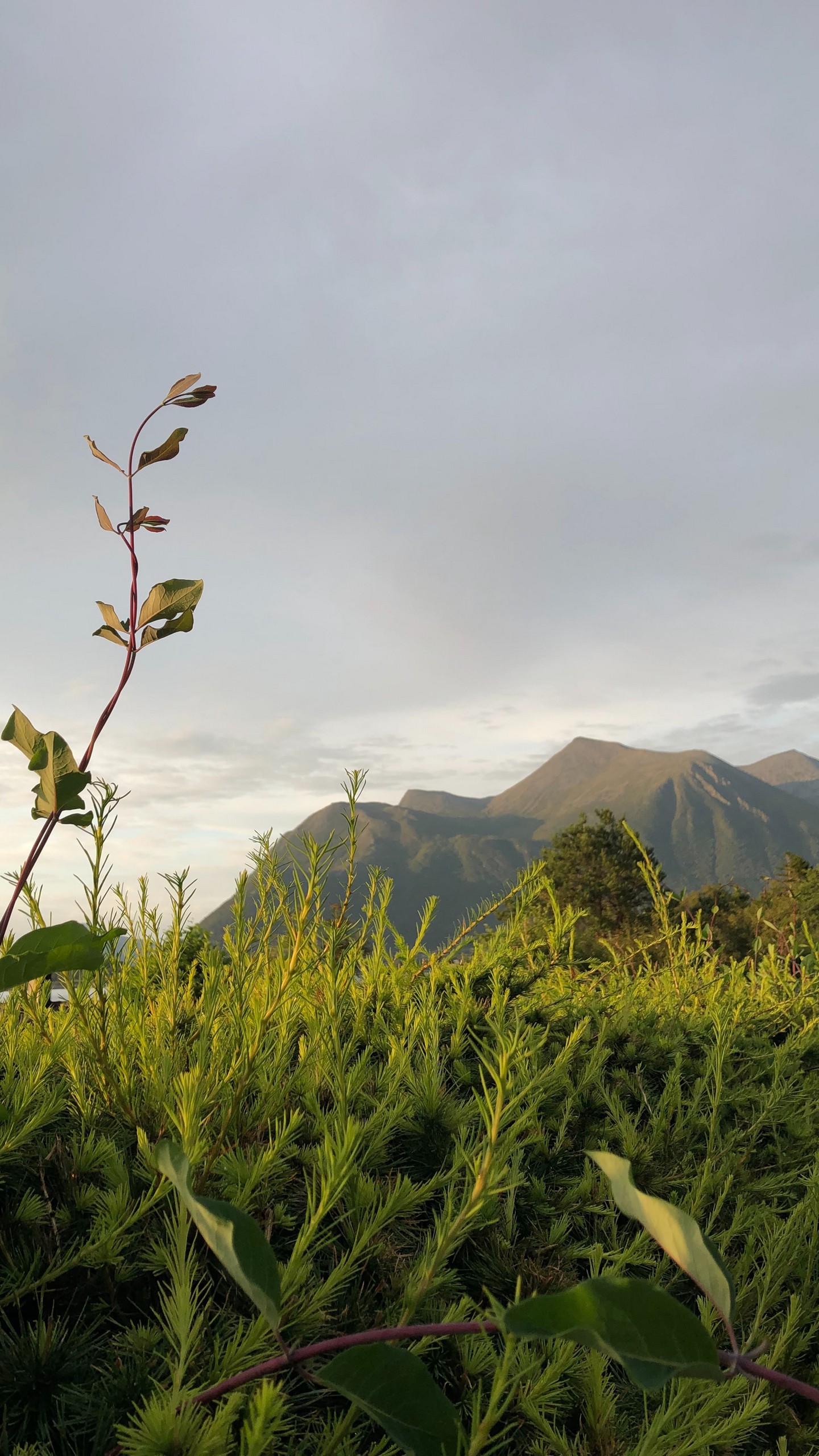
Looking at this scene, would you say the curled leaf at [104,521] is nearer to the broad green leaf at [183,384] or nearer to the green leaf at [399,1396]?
the broad green leaf at [183,384]

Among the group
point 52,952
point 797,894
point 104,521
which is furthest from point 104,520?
point 797,894

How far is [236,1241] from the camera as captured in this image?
2.06 ft

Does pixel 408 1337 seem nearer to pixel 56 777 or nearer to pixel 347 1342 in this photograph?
pixel 347 1342

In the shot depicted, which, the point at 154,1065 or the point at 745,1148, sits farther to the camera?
the point at 745,1148

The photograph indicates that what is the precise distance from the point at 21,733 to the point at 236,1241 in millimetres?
1112

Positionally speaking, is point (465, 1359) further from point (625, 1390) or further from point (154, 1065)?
point (154, 1065)

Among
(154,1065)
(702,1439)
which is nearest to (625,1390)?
(702,1439)

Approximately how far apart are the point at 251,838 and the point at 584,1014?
125 cm

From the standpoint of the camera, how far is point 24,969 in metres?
1.08

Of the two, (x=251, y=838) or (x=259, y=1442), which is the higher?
(x=251, y=838)

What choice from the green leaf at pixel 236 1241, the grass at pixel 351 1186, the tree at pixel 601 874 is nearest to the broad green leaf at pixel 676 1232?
the grass at pixel 351 1186

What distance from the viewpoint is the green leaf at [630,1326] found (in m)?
0.57

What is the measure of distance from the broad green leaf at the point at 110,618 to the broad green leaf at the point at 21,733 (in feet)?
0.77

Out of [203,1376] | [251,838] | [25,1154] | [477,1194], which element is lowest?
[203,1376]
